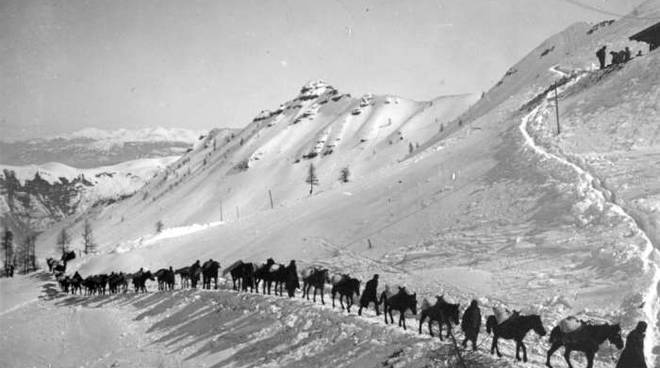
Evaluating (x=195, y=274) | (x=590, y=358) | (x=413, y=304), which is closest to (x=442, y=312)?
(x=413, y=304)

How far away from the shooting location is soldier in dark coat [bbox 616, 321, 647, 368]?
1167 cm

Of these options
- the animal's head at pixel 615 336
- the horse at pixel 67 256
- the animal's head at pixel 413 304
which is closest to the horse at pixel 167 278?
the animal's head at pixel 413 304

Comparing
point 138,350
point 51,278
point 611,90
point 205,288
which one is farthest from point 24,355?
point 611,90

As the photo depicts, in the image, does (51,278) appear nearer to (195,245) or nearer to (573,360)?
(195,245)

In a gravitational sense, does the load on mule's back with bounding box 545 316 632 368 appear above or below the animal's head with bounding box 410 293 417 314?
below

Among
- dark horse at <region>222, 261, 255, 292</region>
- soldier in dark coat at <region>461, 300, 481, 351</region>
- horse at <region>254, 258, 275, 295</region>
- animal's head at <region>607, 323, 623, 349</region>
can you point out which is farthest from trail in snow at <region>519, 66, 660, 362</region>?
dark horse at <region>222, 261, 255, 292</region>

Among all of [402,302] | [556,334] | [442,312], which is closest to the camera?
[556,334]

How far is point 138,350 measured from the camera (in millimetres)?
21047

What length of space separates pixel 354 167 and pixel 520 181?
13223cm

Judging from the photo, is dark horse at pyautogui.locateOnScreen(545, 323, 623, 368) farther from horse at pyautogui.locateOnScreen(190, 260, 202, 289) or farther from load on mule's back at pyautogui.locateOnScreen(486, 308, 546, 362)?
horse at pyautogui.locateOnScreen(190, 260, 202, 289)

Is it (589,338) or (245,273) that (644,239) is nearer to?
(589,338)

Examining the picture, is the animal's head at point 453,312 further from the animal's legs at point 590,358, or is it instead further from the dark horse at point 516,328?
the animal's legs at point 590,358

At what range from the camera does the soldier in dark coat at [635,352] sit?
11672 mm

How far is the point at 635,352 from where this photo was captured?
1170cm
